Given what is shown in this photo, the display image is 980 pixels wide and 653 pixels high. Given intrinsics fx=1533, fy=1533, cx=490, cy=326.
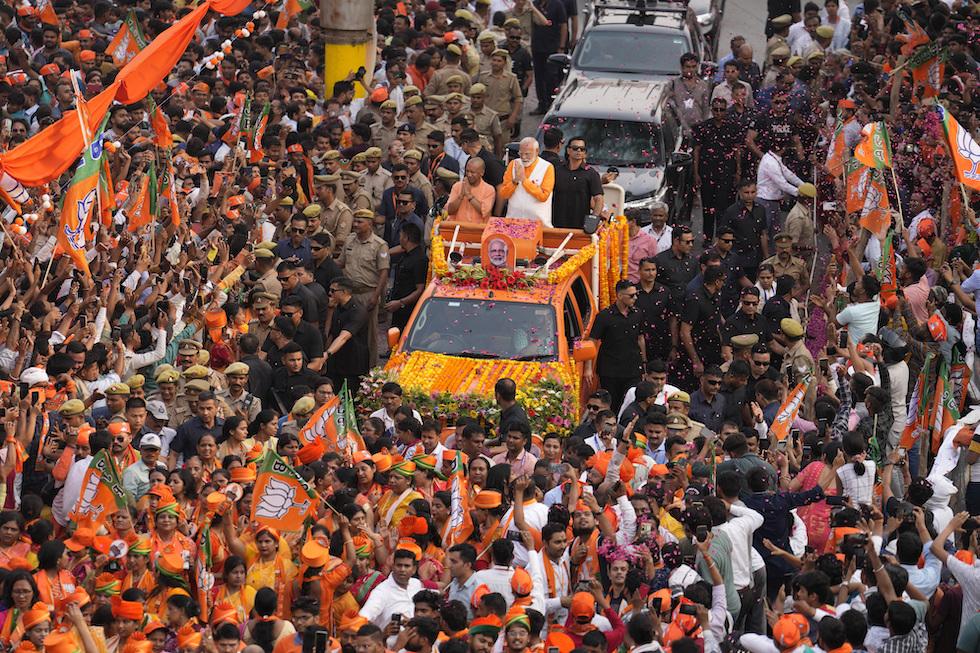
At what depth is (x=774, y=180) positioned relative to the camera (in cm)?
1717

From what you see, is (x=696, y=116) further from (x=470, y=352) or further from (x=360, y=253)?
(x=470, y=352)

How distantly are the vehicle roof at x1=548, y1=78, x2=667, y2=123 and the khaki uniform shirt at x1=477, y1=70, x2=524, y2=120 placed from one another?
1282 mm

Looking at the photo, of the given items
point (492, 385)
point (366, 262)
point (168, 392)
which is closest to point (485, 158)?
point (366, 262)

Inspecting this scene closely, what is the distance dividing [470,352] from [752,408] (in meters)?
2.41

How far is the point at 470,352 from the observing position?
13008 millimetres

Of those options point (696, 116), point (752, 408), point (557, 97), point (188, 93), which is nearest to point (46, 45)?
point (188, 93)

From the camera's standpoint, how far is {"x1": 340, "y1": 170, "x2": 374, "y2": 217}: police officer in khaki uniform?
645 inches

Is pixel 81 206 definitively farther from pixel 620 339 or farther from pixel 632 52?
pixel 632 52

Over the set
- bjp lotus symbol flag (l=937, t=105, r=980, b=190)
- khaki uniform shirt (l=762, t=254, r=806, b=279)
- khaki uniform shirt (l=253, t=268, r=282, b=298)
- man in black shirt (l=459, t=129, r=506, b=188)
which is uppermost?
bjp lotus symbol flag (l=937, t=105, r=980, b=190)

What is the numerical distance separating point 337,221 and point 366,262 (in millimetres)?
739

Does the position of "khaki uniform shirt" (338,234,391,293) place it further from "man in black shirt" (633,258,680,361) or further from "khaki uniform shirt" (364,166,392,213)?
"man in black shirt" (633,258,680,361)

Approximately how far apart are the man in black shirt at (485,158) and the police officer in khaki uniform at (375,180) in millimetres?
1005

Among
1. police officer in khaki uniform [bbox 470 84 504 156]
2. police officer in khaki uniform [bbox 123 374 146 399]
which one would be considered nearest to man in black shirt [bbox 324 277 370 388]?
police officer in khaki uniform [bbox 123 374 146 399]

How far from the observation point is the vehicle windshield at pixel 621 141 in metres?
17.6
